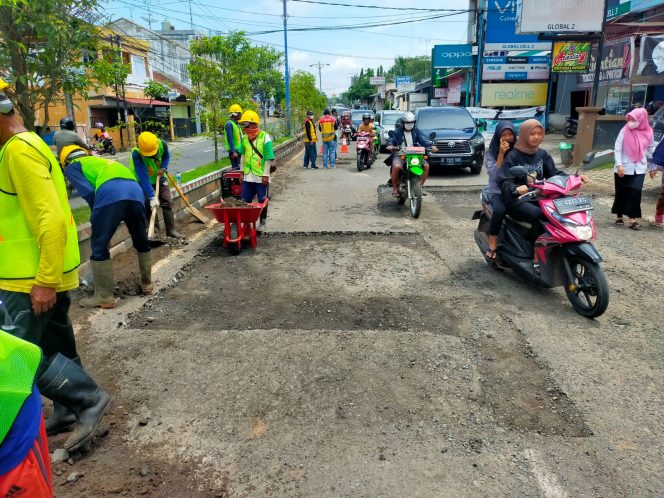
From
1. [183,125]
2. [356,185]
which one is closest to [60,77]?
[356,185]

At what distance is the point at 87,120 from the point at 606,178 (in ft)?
86.7

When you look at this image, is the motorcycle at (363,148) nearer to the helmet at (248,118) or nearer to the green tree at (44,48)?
the helmet at (248,118)

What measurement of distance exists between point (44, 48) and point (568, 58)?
21.9 metres

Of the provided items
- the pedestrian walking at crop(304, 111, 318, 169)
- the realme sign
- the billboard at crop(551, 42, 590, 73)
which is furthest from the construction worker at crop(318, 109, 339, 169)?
the realme sign

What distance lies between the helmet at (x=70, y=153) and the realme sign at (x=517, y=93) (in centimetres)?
2588

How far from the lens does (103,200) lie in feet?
15.2

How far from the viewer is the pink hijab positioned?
7.27 metres

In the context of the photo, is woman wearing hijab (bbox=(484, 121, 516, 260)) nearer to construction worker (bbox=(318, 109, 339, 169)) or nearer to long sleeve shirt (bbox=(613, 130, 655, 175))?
long sleeve shirt (bbox=(613, 130, 655, 175))

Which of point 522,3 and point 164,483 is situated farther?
point 522,3

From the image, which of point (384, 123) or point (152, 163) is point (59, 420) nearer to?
point (152, 163)

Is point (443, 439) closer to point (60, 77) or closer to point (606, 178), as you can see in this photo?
point (60, 77)

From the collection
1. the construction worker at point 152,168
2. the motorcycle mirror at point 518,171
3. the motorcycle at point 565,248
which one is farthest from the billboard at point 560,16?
the construction worker at point 152,168

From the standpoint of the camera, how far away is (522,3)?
1678 cm

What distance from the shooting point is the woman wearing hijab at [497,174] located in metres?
5.43
